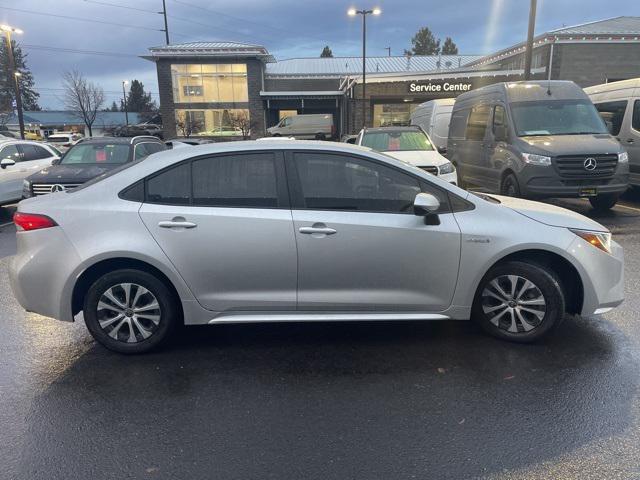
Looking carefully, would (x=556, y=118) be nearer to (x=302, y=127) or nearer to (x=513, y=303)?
(x=513, y=303)

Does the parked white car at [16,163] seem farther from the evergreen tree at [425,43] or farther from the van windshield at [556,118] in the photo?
the evergreen tree at [425,43]

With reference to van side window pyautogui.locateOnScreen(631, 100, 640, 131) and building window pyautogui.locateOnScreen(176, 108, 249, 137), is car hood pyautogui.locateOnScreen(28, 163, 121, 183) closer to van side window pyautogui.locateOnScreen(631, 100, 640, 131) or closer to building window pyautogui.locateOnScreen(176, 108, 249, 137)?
van side window pyautogui.locateOnScreen(631, 100, 640, 131)

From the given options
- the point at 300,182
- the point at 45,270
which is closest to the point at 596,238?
the point at 300,182

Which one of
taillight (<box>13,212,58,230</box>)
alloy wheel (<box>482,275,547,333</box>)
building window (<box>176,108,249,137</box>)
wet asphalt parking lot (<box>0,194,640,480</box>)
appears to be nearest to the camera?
wet asphalt parking lot (<box>0,194,640,480</box>)

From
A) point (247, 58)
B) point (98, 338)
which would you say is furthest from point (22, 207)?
point (247, 58)

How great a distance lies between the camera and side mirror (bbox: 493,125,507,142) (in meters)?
9.42

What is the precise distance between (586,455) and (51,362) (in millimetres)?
3746

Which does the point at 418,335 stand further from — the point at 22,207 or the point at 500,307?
the point at 22,207

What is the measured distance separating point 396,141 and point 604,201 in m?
4.23

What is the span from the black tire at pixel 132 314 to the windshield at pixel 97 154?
6696 millimetres

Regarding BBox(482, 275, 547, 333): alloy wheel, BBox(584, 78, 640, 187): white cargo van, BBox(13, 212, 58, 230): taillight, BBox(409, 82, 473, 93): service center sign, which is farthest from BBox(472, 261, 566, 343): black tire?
BBox(409, 82, 473, 93): service center sign

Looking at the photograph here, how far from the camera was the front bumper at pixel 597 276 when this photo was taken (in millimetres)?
3766

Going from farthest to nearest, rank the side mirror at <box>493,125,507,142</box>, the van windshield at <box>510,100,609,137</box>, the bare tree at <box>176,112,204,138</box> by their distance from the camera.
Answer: the bare tree at <box>176,112,204,138</box>
the side mirror at <box>493,125,507,142</box>
the van windshield at <box>510,100,609,137</box>

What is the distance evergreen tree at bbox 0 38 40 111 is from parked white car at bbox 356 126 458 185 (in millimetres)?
63618
